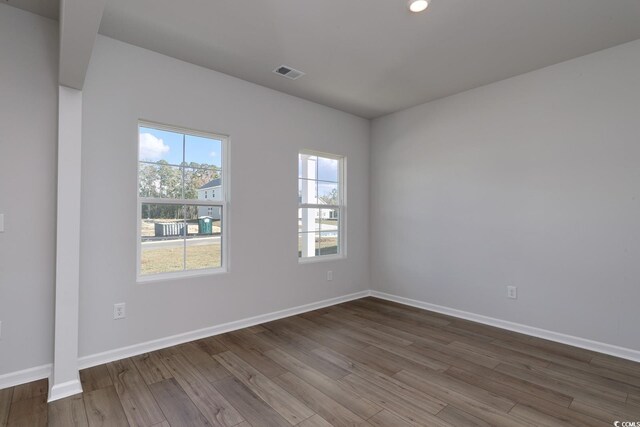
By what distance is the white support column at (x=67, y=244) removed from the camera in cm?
221

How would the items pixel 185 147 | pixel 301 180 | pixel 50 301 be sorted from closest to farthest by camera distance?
pixel 50 301
pixel 185 147
pixel 301 180

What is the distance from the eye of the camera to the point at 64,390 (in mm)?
2166

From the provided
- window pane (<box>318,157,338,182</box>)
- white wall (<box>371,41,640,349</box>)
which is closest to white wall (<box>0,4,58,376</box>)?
window pane (<box>318,157,338,182</box>)

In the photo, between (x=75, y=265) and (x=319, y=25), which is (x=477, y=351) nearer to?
(x=319, y=25)

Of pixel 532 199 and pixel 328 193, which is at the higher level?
pixel 328 193

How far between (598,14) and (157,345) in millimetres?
4463

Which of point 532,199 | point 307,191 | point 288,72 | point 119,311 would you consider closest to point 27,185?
point 119,311

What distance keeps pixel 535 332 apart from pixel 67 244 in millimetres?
4230

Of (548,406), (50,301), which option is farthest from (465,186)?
(50,301)

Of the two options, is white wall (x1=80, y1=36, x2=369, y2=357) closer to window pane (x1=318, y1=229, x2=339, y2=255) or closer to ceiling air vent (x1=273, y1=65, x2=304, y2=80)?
window pane (x1=318, y1=229, x2=339, y2=255)

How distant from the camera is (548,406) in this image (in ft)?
6.81

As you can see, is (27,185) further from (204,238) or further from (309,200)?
(309,200)

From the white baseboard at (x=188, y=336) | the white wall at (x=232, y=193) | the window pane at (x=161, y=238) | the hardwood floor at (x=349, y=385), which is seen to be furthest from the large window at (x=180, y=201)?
the hardwood floor at (x=349, y=385)

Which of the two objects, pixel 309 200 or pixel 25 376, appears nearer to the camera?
pixel 25 376
